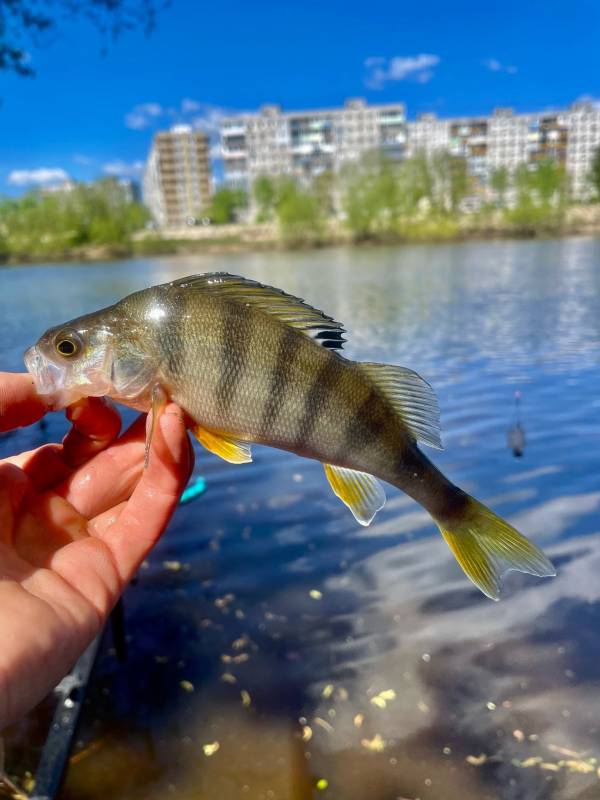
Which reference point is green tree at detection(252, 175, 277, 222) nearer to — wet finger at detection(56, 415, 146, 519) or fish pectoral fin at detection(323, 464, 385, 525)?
wet finger at detection(56, 415, 146, 519)

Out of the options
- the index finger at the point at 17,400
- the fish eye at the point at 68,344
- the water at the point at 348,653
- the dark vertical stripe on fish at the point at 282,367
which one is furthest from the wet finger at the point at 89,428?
the water at the point at 348,653

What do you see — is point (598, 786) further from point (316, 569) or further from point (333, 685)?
point (316, 569)

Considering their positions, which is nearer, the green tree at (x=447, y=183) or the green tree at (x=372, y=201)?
the green tree at (x=372, y=201)

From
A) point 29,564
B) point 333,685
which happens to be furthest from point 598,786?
point 29,564

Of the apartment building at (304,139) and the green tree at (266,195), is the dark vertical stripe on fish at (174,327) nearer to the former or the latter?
the green tree at (266,195)

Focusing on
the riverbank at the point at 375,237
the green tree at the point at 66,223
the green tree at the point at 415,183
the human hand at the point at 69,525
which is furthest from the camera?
the green tree at the point at 415,183

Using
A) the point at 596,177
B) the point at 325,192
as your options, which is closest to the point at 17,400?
the point at 325,192
